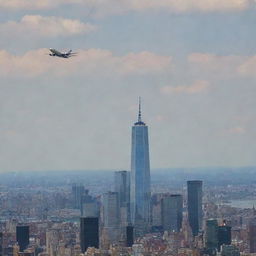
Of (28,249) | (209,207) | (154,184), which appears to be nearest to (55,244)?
(28,249)

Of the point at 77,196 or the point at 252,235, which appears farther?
the point at 77,196

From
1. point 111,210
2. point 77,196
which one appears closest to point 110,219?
point 111,210

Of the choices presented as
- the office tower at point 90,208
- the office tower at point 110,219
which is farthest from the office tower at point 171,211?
the office tower at point 90,208

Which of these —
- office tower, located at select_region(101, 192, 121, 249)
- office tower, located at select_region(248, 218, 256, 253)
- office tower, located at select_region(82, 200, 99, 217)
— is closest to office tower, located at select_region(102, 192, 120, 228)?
office tower, located at select_region(101, 192, 121, 249)

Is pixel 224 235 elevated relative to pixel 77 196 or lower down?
lower down

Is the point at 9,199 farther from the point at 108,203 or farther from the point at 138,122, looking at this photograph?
the point at 138,122

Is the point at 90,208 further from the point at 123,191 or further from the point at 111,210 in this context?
the point at 123,191

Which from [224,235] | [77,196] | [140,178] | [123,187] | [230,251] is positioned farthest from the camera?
[140,178]
